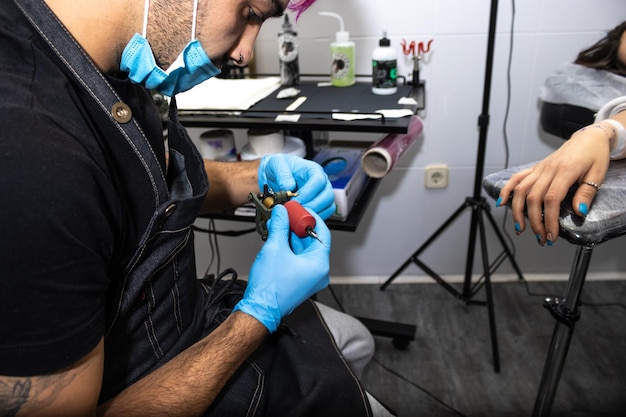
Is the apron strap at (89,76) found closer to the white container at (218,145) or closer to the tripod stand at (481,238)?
the white container at (218,145)

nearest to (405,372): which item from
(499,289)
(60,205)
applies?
(499,289)

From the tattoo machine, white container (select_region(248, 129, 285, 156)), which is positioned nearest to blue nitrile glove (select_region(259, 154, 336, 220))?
the tattoo machine

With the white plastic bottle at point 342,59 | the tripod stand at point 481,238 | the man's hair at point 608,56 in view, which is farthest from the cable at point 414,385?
the man's hair at point 608,56

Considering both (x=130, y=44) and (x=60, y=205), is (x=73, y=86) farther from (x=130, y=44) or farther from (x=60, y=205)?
(x=60, y=205)

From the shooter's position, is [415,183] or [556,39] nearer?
[556,39]

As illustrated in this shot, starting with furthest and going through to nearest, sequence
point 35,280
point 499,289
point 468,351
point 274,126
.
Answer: point 499,289, point 468,351, point 274,126, point 35,280

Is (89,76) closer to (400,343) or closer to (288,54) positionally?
(288,54)

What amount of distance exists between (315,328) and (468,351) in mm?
859

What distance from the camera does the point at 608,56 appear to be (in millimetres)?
1223

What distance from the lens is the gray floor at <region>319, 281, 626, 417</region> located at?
4.66 ft

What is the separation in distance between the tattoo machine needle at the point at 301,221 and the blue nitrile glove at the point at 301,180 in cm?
10

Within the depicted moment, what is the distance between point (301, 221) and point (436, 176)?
102 centimetres

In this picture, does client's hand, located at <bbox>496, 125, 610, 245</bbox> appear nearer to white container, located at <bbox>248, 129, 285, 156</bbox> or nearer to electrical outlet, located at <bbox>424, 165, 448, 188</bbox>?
white container, located at <bbox>248, 129, 285, 156</bbox>

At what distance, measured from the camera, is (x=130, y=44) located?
2.28 feet
